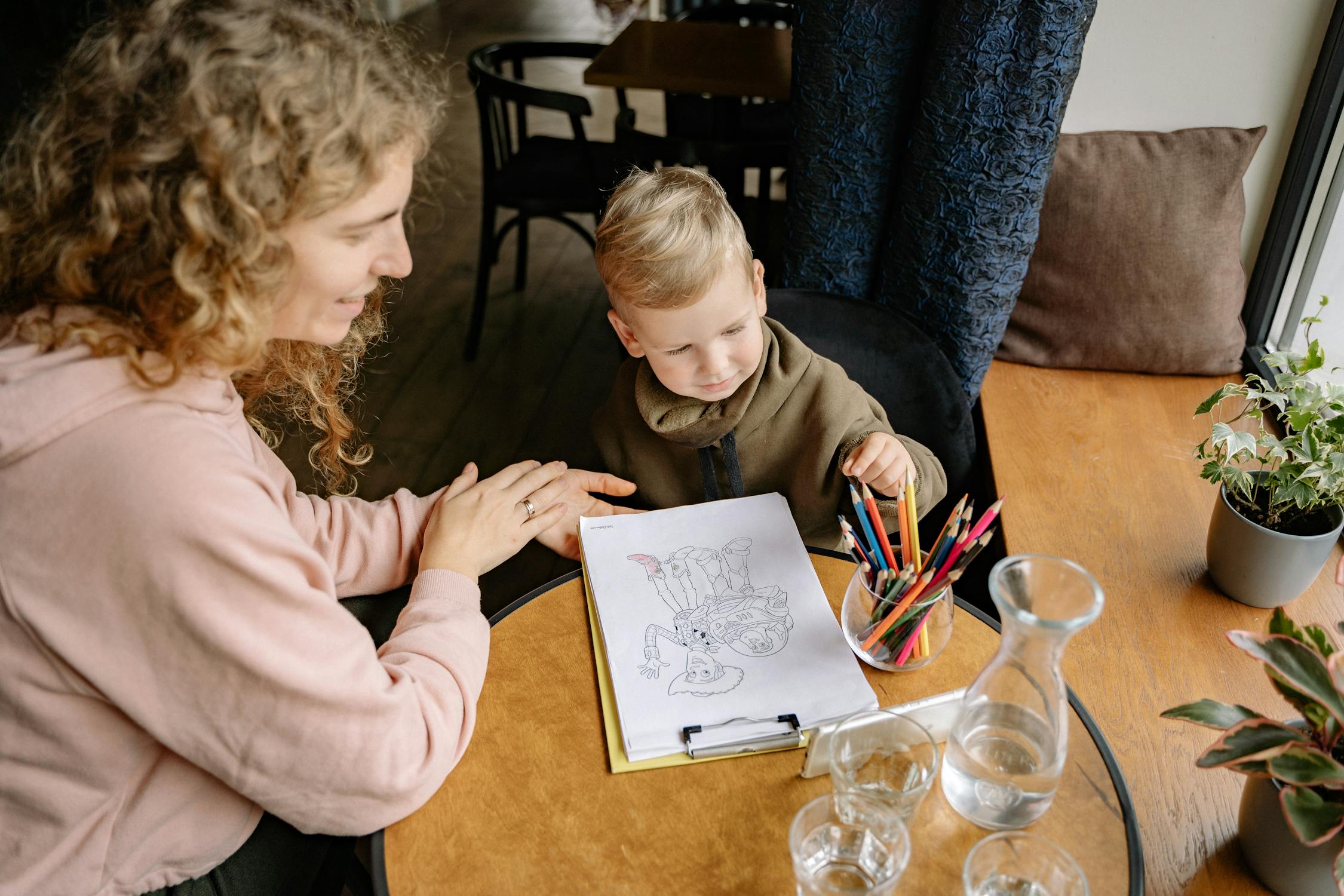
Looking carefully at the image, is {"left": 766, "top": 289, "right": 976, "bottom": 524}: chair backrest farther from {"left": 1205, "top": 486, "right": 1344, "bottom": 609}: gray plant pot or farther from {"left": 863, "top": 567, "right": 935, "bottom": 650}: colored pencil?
{"left": 863, "top": 567, "right": 935, "bottom": 650}: colored pencil

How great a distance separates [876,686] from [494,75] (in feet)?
7.82

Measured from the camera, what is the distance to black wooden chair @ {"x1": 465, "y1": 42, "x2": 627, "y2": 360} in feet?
9.23

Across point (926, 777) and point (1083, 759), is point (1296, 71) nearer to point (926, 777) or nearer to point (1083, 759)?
point (1083, 759)

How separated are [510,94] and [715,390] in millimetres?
1820

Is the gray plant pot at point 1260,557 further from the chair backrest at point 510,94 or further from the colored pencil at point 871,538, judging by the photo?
the chair backrest at point 510,94

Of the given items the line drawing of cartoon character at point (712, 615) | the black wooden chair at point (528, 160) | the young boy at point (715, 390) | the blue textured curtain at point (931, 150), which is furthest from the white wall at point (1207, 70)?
the line drawing of cartoon character at point (712, 615)

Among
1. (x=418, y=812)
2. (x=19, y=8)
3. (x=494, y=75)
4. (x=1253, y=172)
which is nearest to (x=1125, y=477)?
(x=1253, y=172)

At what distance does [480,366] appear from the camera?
3344mm

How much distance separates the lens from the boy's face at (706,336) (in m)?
1.25

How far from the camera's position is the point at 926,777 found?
33.2 inches

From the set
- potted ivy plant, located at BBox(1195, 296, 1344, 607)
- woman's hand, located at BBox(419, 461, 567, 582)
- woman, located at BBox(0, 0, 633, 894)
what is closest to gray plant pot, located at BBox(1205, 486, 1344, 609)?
potted ivy plant, located at BBox(1195, 296, 1344, 607)

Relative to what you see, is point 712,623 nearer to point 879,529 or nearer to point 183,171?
point 879,529

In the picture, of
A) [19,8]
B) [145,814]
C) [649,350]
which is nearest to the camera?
[145,814]

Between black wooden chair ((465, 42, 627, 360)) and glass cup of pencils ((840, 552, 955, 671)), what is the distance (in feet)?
6.09
